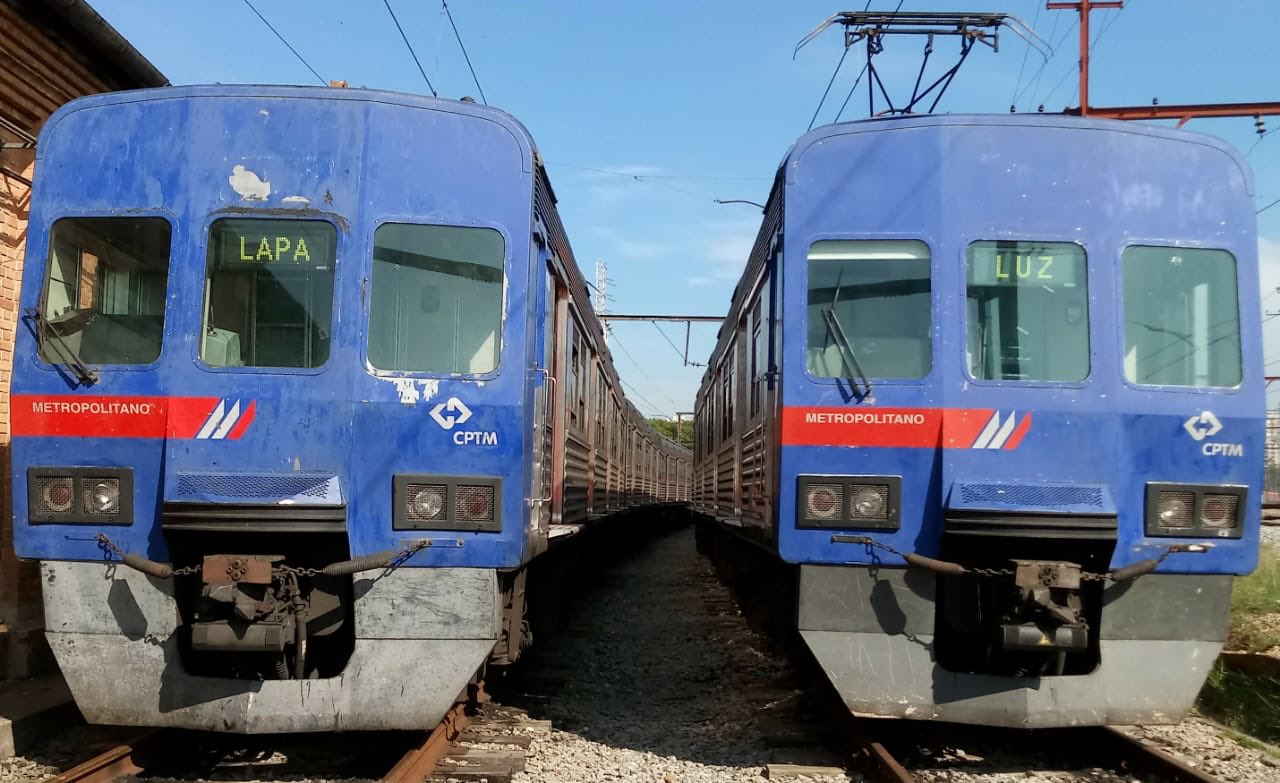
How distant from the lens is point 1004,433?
202 inches

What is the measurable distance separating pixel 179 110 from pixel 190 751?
3.24 m

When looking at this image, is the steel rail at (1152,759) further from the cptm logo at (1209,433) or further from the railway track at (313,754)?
the railway track at (313,754)

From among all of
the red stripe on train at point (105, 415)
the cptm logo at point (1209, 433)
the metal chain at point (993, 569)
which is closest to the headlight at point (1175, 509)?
the metal chain at point (993, 569)

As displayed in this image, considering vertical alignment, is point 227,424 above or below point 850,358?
below

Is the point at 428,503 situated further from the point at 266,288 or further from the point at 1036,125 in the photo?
the point at 1036,125

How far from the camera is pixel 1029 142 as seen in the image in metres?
5.35

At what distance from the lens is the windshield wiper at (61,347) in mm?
4941

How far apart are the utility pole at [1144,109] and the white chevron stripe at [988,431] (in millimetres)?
10080

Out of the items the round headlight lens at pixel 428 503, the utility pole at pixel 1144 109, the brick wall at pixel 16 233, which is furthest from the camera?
the utility pole at pixel 1144 109

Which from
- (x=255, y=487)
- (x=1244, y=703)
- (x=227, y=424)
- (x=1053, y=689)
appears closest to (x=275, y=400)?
(x=227, y=424)

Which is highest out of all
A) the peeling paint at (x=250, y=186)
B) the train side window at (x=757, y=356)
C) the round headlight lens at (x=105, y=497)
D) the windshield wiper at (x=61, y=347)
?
the peeling paint at (x=250, y=186)

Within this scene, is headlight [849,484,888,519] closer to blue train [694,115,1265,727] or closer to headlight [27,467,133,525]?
blue train [694,115,1265,727]

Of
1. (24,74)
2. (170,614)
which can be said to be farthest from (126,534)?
(24,74)

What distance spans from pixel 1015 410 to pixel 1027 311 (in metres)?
0.53
